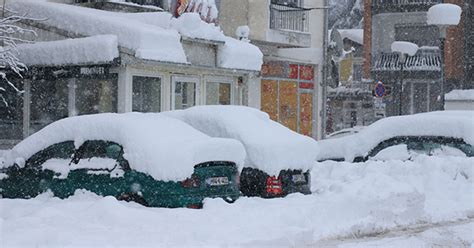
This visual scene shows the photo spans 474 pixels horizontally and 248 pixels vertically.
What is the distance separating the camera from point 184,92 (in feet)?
67.6

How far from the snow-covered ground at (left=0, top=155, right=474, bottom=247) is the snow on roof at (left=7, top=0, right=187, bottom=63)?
606 cm

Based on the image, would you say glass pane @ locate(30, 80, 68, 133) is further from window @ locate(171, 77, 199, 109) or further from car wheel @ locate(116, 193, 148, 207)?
car wheel @ locate(116, 193, 148, 207)

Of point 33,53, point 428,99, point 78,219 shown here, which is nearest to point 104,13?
point 33,53

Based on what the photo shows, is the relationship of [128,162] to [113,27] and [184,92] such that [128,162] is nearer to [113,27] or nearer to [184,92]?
[113,27]

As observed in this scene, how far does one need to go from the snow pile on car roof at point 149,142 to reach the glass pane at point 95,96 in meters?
→ 7.26

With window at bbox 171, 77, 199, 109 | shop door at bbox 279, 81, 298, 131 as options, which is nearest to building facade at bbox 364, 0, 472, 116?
shop door at bbox 279, 81, 298, 131

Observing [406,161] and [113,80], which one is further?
[113,80]

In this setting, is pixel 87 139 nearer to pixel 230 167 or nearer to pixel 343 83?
pixel 230 167

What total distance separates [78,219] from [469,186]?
24.1 ft

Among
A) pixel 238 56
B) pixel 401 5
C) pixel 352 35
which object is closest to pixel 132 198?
pixel 238 56

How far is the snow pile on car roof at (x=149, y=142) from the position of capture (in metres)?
10.0

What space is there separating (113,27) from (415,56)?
26536 millimetres

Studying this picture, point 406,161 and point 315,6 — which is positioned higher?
point 315,6

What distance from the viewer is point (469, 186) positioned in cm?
1355
